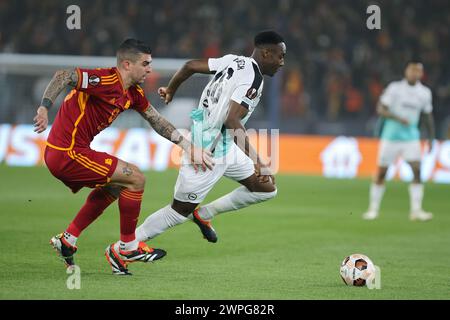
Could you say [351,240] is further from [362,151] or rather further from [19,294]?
[362,151]

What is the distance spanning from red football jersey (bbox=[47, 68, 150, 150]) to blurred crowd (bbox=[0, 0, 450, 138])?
1495cm

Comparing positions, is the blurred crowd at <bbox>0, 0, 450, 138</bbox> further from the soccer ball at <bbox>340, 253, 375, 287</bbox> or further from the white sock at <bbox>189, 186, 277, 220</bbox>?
the soccer ball at <bbox>340, 253, 375, 287</bbox>

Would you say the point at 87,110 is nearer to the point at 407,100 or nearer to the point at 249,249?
the point at 249,249

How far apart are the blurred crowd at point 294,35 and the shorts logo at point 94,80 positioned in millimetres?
15184

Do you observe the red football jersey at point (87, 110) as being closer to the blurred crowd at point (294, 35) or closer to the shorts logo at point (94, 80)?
Answer: the shorts logo at point (94, 80)

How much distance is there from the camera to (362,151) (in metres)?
20.2

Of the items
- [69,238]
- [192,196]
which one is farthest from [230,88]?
[69,238]

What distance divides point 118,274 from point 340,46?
56.0ft

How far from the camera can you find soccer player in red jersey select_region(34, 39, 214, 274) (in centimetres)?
781

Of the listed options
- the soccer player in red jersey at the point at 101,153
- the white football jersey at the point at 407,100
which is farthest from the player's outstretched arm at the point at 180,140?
the white football jersey at the point at 407,100

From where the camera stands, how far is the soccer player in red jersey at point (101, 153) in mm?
7812

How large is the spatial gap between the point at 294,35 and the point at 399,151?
33.5 feet
